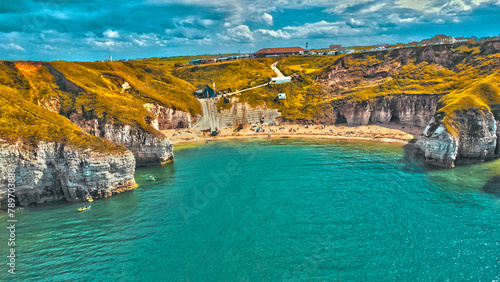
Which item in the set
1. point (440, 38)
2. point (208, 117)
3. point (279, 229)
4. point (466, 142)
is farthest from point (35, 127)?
point (440, 38)

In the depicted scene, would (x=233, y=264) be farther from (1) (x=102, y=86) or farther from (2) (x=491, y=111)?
(1) (x=102, y=86)

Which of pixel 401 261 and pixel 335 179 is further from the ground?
pixel 335 179

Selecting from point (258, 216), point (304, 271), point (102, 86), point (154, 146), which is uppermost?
point (102, 86)

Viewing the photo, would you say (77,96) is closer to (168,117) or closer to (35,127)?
(168,117)

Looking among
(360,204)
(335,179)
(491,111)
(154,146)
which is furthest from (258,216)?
(491,111)

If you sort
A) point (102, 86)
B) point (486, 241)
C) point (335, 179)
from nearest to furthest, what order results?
1. point (486, 241)
2. point (335, 179)
3. point (102, 86)

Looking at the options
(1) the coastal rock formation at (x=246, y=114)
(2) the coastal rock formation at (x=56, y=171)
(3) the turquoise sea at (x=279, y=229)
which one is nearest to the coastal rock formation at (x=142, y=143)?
(3) the turquoise sea at (x=279, y=229)

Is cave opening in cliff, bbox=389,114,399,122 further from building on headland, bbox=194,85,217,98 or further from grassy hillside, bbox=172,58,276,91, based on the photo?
building on headland, bbox=194,85,217,98
